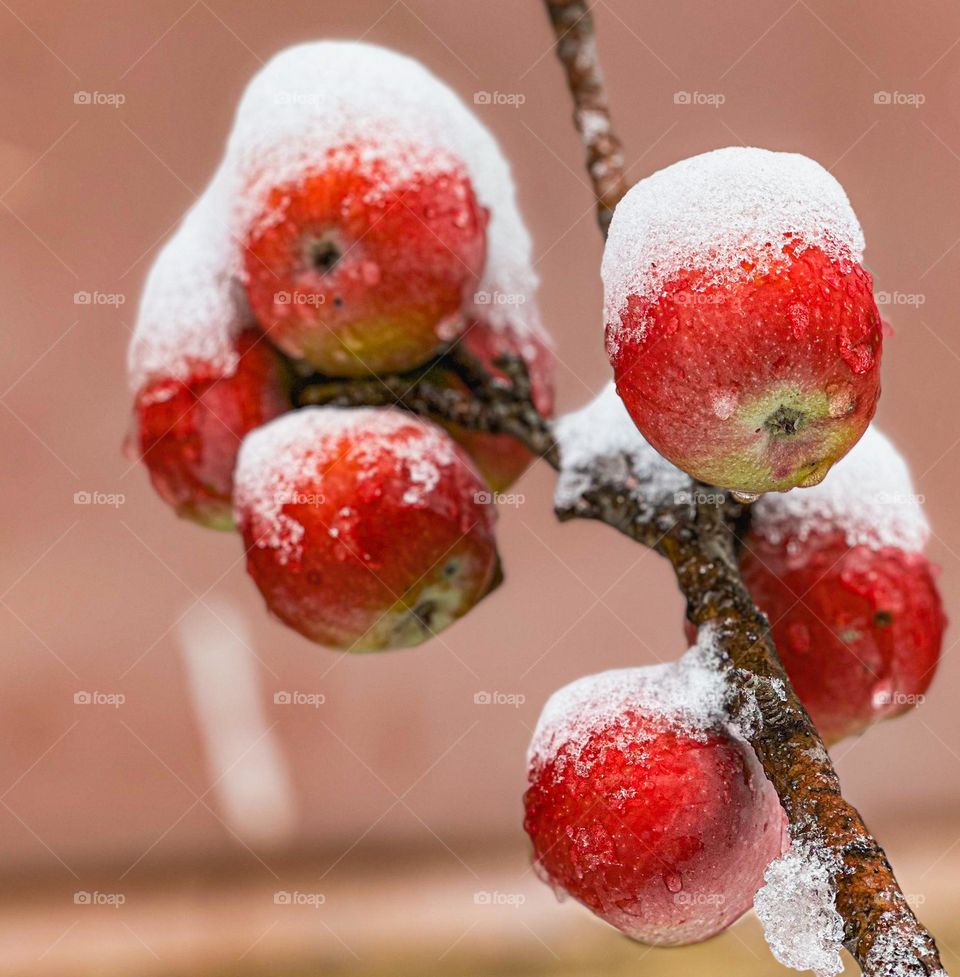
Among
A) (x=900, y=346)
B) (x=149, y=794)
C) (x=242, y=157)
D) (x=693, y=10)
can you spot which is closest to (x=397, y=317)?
(x=242, y=157)

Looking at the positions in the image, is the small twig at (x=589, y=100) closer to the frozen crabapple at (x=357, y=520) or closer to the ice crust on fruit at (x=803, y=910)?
the frozen crabapple at (x=357, y=520)

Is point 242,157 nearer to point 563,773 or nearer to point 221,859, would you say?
point 563,773

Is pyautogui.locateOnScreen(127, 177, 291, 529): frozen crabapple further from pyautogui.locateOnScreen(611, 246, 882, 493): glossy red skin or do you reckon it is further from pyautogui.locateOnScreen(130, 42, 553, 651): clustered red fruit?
pyautogui.locateOnScreen(611, 246, 882, 493): glossy red skin

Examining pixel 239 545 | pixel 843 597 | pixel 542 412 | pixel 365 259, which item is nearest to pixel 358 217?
pixel 365 259

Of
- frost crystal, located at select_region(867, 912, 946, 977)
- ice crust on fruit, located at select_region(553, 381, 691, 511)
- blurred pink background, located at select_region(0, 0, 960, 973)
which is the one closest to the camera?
frost crystal, located at select_region(867, 912, 946, 977)

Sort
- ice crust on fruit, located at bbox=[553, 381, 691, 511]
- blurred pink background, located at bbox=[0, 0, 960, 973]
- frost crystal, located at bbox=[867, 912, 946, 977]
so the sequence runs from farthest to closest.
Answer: blurred pink background, located at bbox=[0, 0, 960, 973], ice crust on fruit, located at bbox=[553, 381, 691, 511], frost crystal, located at bbox=[867, 912, 946, 977]

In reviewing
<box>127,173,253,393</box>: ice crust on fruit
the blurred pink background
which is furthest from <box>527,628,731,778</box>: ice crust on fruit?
the blurred pink background

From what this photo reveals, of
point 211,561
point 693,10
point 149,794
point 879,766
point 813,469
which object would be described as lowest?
point 879,766

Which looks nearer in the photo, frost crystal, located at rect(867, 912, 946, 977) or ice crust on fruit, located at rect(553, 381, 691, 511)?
frost crystal, located at rect(867, 912, 946, 977)
